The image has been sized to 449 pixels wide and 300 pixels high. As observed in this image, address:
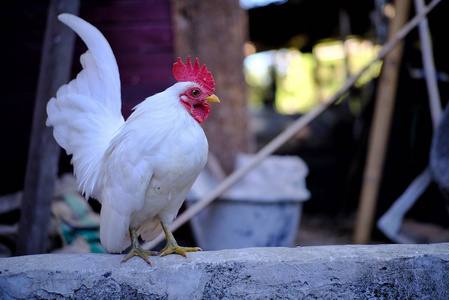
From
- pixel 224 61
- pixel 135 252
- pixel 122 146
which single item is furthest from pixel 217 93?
pixel 135 252

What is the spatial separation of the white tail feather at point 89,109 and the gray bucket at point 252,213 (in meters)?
1.35

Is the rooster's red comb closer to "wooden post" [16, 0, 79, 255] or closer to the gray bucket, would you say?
"wooden post" [16, 0, 79, 255]

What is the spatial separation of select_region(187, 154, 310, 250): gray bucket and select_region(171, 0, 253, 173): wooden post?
0.70m

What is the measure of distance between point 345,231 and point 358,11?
426 cm

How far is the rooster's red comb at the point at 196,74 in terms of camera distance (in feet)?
7.32

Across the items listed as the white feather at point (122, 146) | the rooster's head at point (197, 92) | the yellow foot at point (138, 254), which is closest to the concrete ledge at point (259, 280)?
the yellow foot at point (138, 254)

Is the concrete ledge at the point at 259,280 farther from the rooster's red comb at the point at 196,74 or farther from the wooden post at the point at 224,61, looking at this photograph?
the wooden post at the point at 224,61

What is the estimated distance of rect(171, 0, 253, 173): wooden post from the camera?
4496 mm

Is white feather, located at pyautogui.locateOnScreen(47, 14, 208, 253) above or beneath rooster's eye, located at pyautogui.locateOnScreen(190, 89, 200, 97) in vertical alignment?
beneath

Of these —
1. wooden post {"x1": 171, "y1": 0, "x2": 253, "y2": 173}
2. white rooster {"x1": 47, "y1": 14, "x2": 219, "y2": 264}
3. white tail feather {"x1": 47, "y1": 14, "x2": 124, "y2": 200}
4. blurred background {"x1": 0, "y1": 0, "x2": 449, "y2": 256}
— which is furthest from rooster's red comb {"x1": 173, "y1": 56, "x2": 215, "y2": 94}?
wooden post {"x1": 171, "y1": 0, "x2": 253, "y2": 173}

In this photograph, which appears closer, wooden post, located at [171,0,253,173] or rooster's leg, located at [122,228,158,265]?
rooster's leg, located at [122,228,158,265]

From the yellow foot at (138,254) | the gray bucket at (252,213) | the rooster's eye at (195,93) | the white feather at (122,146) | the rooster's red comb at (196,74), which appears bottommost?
the gray bucket at (252,213)

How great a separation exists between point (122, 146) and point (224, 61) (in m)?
2.70

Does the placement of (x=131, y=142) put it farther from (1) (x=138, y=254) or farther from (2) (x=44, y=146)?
(2) (x=44, y=146)
